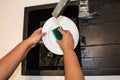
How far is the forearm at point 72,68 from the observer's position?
48 centimetres

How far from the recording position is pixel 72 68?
49 centimetres

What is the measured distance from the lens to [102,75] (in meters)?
0.74

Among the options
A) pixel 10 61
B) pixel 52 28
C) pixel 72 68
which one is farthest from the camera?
pixel 52 28

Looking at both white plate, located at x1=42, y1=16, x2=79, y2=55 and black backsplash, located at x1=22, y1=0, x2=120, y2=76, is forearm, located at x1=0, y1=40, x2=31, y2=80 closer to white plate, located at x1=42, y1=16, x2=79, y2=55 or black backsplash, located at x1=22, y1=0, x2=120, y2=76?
white plate, located at x1=42, y1=16, x2=79, y2=55

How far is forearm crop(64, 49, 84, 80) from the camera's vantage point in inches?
18.8

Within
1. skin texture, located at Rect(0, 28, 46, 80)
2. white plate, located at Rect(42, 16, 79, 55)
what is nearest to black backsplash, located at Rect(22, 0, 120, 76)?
white plate, located at Rect(42, 16, 79, 55)

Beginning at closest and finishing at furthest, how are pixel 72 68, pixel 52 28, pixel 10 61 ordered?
pixel 72 68 < pixel 10 61 < pixel 52 28

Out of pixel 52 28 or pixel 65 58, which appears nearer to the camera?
pixel 65 58

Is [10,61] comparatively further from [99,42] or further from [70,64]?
[99,42]

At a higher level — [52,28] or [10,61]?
[52,28]

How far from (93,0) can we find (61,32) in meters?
0.31

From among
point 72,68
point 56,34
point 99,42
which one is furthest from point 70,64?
point 99,42

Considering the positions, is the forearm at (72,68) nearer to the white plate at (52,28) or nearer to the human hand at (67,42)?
the human hand at (67,42)

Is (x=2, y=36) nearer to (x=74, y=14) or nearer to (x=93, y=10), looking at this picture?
(x=74, y=14)
